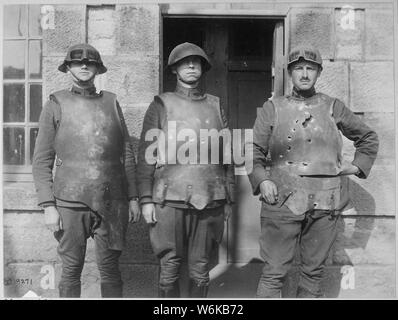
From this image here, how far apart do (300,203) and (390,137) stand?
830mm

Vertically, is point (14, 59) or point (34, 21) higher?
point (34, 21)

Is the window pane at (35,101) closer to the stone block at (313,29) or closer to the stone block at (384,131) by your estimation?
the stone block at (313,29)

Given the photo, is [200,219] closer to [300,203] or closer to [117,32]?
[300,203]

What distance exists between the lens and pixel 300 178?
262 centimetres

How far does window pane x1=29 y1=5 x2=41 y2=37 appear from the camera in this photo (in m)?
3.00

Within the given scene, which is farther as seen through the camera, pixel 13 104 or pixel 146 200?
pixel 13 104

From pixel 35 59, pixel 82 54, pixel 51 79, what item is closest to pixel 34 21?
pixel 35 59

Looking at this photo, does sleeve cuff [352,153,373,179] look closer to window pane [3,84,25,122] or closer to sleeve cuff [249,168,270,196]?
sleeve cuff [249,168,270,196]

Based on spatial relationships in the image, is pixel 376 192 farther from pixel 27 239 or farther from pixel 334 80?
pixel 27 239

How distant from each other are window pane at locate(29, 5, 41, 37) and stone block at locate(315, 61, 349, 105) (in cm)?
166

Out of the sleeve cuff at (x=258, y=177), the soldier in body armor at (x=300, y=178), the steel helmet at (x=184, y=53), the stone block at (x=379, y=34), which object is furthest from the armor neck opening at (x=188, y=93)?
the stone block at (x=379, y=34)

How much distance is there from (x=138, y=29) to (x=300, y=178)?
4.17 ft

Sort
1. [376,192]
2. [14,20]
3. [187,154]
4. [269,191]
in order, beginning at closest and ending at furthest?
[269,191] < [187,154] < [14,20] < [376,192]

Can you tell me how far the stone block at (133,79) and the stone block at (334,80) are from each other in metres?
0.97
